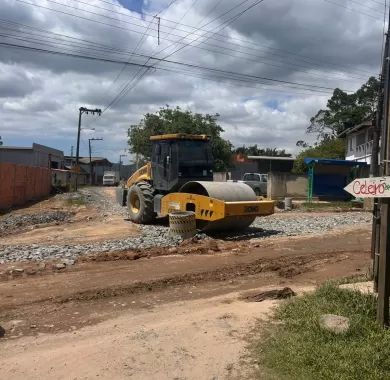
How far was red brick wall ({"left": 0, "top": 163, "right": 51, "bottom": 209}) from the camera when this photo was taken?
102 feet

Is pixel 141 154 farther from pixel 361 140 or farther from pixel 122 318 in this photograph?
pixel 122 318

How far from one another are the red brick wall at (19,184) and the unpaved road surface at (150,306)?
1979 cm

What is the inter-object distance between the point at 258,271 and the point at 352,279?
83.0 inches

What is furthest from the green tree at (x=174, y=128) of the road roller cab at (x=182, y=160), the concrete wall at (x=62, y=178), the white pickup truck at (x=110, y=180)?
the road roller cab at (x=182, y=160)

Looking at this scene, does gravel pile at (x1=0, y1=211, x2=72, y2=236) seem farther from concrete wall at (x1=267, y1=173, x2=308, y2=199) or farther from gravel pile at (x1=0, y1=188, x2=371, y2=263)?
concrete wall at (x1=267, y1=173, x2=308, y2=199)

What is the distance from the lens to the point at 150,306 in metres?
8.02

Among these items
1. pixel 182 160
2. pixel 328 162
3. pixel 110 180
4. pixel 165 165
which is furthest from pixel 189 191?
pixel 110 180

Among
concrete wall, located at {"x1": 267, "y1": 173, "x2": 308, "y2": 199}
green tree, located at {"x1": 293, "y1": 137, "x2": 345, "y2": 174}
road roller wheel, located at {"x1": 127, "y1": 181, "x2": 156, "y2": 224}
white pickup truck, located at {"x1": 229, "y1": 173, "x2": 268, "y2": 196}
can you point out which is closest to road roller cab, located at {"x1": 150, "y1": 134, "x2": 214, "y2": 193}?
road roller wheel, located at {"x1": 127, "y1": 181, "x2": 156, "y2": 224}

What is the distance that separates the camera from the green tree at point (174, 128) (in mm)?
55344

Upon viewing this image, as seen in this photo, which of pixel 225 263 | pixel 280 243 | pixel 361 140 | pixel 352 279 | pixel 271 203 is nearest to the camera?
pixel 352 279

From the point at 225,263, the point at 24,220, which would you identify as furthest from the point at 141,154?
the point at 225,263

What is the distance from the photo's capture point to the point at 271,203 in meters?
16.1

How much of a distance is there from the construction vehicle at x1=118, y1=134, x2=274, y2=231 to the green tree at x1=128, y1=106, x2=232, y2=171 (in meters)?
35.2

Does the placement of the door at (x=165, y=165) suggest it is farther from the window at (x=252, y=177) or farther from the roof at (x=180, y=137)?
the window at (x=252, y=177)
